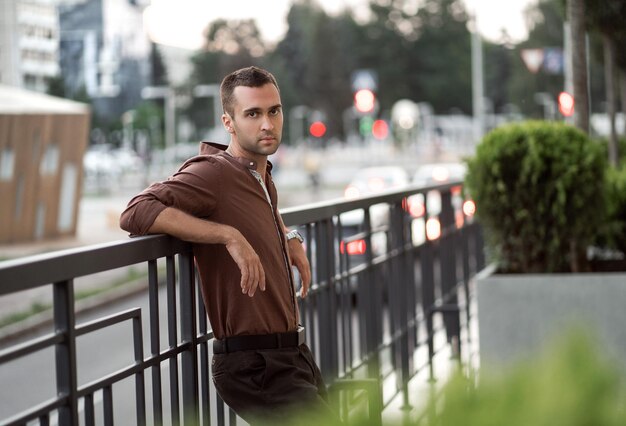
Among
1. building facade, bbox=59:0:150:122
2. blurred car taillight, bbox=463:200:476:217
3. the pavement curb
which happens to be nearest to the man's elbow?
blurred car taillight, bbox=463:200:476:217

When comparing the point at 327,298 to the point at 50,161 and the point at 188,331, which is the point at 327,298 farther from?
the point at 50,161

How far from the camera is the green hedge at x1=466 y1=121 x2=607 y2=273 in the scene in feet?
24.9

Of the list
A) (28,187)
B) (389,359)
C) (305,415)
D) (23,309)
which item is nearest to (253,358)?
(305,415)

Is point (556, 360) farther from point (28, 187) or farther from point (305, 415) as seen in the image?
point (28, 187)

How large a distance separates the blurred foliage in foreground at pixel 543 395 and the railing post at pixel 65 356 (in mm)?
1814

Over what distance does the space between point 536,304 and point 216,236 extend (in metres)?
4.16

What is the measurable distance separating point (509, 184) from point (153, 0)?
159 ft

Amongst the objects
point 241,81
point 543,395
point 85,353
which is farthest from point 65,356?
point 85,353

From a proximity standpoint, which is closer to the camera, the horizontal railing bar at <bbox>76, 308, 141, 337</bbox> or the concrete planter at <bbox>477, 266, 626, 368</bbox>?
the horizontal railing bar at <bbox>76, 308, 141, 337</bbox>

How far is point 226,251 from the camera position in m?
3.58

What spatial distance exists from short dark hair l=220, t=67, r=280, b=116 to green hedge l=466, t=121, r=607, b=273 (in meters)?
4.11

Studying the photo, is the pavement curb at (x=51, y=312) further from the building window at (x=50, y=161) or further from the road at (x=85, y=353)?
the building window at (x=50, y=161)

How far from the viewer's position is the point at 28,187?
1261 inches

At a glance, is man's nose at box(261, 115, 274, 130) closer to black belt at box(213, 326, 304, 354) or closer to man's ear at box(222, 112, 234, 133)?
man's ear at box(222, 112, 234, 133)
